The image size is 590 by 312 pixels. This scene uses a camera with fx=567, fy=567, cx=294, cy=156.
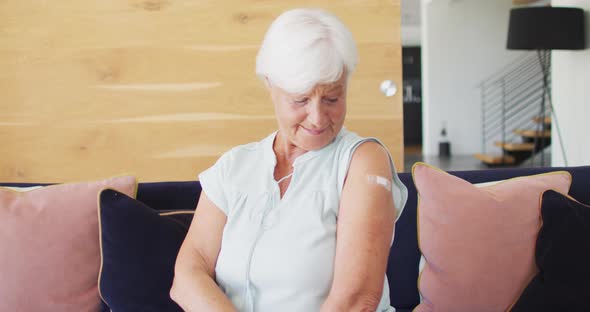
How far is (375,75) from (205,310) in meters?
Result: 1.30

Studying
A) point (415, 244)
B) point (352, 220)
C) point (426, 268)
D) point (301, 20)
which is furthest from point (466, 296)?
point (301, 20)

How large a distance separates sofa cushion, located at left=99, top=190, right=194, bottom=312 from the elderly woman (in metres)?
0.23

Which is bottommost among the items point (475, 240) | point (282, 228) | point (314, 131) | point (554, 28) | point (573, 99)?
point (573, 99)

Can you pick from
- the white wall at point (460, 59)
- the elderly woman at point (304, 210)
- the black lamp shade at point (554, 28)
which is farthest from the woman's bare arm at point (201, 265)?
the white wall at point (460, 59)

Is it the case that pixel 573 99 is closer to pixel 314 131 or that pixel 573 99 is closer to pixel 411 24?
pixel 314 131

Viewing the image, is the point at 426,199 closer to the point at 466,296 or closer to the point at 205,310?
the point at 466,296

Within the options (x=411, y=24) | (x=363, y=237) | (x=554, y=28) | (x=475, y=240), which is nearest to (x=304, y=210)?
(x=363, y=237)

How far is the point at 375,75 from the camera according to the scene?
7.45ft

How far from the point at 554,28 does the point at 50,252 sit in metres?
4.36

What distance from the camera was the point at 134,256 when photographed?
162 cm

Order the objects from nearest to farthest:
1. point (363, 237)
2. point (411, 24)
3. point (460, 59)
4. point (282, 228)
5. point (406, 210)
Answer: point (363, 237)
point (282, 228)
point (406, 210)
point (460, 59)
point (411, 24)

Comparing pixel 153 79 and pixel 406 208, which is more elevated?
pixel 153 79

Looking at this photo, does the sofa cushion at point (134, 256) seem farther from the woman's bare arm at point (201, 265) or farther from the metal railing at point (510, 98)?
the metal railing at point (510, 98)

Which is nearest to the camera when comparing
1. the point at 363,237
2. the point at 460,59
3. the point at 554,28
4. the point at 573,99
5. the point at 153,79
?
the point at 363,237
